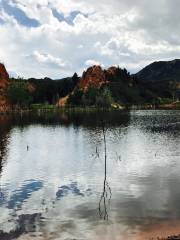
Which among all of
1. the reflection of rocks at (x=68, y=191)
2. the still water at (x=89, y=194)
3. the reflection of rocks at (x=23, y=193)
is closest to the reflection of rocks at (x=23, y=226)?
the still water at (x=89, y=194)

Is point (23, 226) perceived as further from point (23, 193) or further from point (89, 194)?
point (89, 194)

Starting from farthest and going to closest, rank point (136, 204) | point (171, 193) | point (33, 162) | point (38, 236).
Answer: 1. point (33, 162)
2. point (171, 193)
3. point (136, 204)
4. point (38, 236)

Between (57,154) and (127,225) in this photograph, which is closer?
(127,225)

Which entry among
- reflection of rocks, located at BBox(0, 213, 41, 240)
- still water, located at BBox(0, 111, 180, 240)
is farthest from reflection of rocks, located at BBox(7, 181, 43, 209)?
reflection of rocks, located at BBox(0, 213, 41, 240)

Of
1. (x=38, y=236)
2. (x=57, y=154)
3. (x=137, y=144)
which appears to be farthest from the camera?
(x=137, y=144)

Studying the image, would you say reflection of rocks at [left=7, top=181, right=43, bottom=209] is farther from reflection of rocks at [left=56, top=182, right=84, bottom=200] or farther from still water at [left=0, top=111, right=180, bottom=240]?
reflection of rocks at [left=56, top=182, right=84, bottom=200]

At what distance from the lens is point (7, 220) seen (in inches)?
1422

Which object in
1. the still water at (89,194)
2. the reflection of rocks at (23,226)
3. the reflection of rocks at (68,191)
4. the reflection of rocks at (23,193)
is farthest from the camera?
the reflection of rocks at (68,191)

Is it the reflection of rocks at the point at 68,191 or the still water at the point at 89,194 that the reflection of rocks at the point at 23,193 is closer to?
the still water at the point at 89,194

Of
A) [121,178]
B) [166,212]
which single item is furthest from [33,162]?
[166,212]

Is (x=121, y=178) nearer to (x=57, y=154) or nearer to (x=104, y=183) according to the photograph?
(x=104, y=183)

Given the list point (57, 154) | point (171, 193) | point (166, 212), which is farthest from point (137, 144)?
point (166, 212)

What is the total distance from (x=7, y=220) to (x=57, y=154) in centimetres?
4401

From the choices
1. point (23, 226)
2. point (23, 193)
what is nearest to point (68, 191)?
A: point (23, 193)
